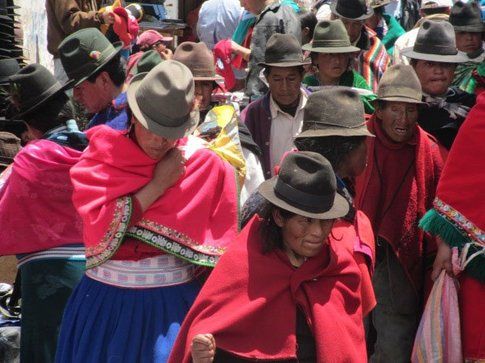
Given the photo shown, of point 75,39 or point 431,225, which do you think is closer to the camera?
point 431,225

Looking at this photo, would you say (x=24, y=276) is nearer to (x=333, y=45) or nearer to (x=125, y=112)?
(x=125, y=112)

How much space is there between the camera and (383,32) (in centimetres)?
984

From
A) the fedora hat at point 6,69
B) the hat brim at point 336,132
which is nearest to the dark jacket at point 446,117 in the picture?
the hat brim at point 336,132

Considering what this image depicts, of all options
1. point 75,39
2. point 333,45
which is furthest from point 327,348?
point 333,45

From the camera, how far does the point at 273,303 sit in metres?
3.98

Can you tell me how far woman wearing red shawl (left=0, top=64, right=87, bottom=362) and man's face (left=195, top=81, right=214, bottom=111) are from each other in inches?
48.7

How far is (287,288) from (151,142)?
0.95 meters

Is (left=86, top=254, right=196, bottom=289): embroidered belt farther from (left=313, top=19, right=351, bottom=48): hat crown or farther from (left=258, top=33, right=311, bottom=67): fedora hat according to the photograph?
(left=313, top=19, right=351, bottom=48): hat crown

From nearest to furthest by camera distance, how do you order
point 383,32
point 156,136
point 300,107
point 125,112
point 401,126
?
1. point 156,136
2. point 125,112
3. point 401,126
4. point 300,107
5. point 383,32

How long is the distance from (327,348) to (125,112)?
179cm

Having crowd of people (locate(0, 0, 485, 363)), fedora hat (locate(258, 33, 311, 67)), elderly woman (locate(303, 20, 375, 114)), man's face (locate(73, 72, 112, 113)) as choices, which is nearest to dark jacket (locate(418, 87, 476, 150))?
crowd of people (locate(0, 0, 485, 363))

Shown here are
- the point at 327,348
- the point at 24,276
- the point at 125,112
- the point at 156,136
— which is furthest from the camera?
the point at 24,276

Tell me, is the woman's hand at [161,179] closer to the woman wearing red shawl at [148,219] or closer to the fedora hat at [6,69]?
the woman wearing red shawl at [148,219]

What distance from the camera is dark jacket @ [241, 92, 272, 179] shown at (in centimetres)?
643
